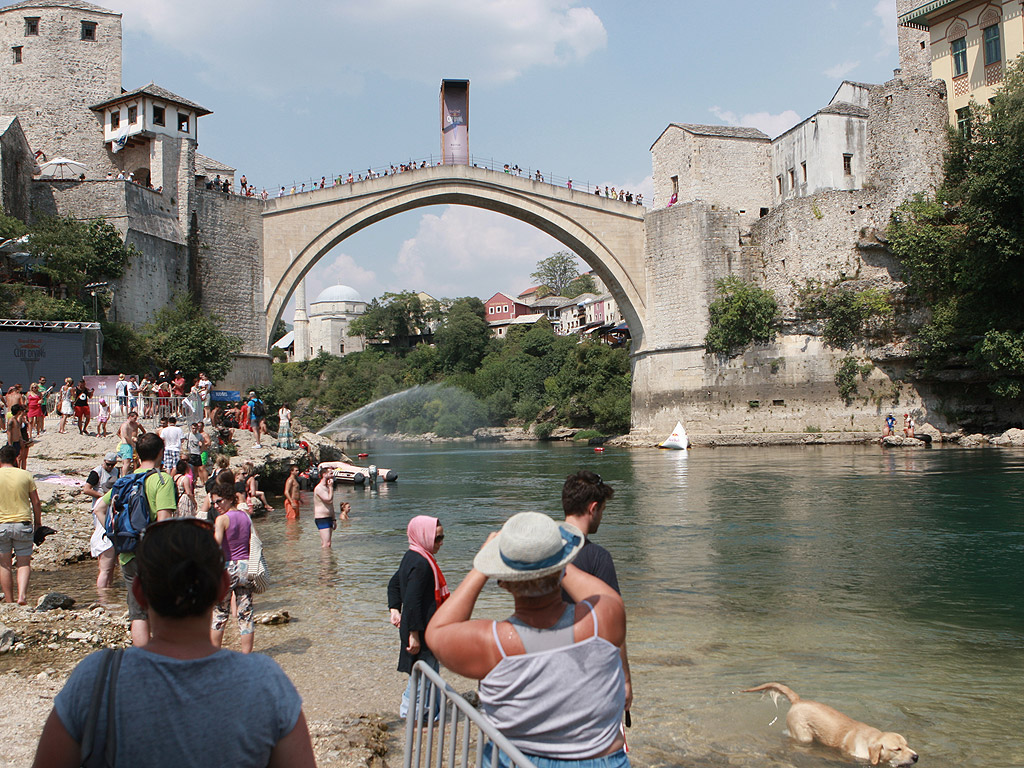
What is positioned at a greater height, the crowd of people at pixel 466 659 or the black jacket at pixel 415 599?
the crowd of people at pixel 466 659

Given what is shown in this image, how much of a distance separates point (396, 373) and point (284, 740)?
6332 centimetres

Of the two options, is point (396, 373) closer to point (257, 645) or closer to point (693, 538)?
point (693, 538)

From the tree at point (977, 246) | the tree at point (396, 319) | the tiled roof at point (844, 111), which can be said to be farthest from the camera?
the tree at point (396, 319)

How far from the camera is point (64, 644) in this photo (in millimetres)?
5129

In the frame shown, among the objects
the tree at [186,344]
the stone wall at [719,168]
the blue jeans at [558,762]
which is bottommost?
the blue jeans at [558,762]

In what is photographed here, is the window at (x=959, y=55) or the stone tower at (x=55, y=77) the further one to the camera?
the stone tower at (x=55, y=77)

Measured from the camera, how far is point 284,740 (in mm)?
1684

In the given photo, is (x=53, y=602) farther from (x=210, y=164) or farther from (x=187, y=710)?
(x=210, y=164)

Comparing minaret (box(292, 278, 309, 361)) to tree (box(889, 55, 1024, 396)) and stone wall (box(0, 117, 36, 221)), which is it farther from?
tree (box(889, 55, 1024, 396))

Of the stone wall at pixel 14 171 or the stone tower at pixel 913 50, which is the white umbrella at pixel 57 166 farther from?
the stone tower at pixel 913 50

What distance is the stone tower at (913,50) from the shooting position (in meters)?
32.4

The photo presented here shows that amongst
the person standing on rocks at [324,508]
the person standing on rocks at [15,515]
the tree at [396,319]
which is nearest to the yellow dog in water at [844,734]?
the person standing on rocks at [15,515]

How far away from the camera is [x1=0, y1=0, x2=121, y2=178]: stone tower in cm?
2825

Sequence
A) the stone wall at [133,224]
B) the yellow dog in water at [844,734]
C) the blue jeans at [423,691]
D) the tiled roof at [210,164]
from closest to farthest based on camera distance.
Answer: the blue jeans at [423,691], the yellow dog in water at [844,734], the stone wall at [133,224], the tiled roof at [210,164]
